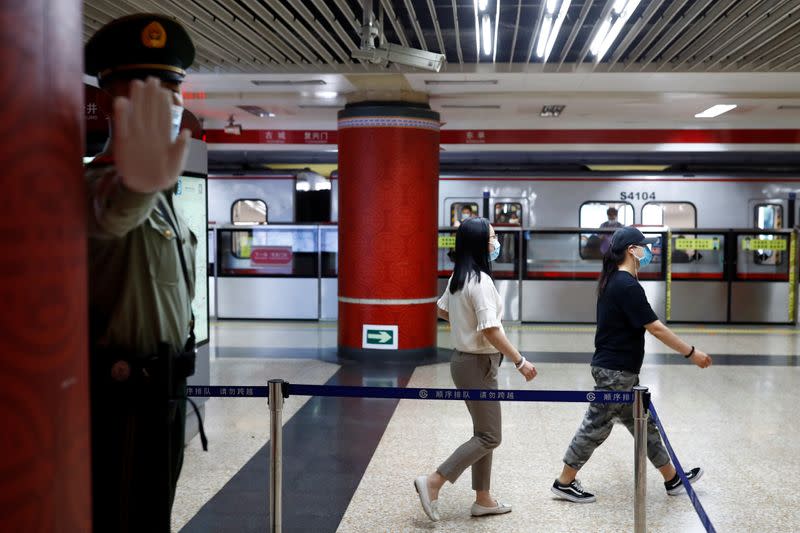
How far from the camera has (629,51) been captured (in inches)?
328

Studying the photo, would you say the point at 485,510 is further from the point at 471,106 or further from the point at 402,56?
the point at 471,106

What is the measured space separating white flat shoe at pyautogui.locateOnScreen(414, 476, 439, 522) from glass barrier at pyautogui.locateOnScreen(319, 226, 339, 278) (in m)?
9.50

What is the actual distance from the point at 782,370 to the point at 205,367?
6388 mm

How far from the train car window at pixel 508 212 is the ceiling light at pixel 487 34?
709cm

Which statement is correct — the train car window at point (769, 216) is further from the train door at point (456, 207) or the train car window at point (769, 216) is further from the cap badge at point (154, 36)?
the cap badge at point (154, 36)

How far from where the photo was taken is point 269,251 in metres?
14.1

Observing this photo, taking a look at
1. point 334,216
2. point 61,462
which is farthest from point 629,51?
point 334,216

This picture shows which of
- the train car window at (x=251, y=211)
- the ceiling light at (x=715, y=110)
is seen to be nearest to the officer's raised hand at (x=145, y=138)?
the ceiling light at (x=715, y=110)

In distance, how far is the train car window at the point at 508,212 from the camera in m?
15.5

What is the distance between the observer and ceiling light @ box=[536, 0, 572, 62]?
6398 millimetres

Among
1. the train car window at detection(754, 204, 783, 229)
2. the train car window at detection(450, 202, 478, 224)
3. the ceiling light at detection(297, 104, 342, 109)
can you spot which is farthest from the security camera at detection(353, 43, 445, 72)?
the train car window at detection(754, 204, 783, 229)

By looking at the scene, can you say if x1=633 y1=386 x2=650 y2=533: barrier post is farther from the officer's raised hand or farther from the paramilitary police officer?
the officer's raised hand

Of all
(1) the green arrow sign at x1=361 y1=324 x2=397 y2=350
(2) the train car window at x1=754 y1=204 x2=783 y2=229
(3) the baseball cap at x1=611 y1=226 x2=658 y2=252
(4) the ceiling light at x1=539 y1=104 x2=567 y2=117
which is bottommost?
(1) the green arrow sign at x1=361 y1=324 x2=397 y2=350

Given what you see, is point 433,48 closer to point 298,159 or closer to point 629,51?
point 629,51
